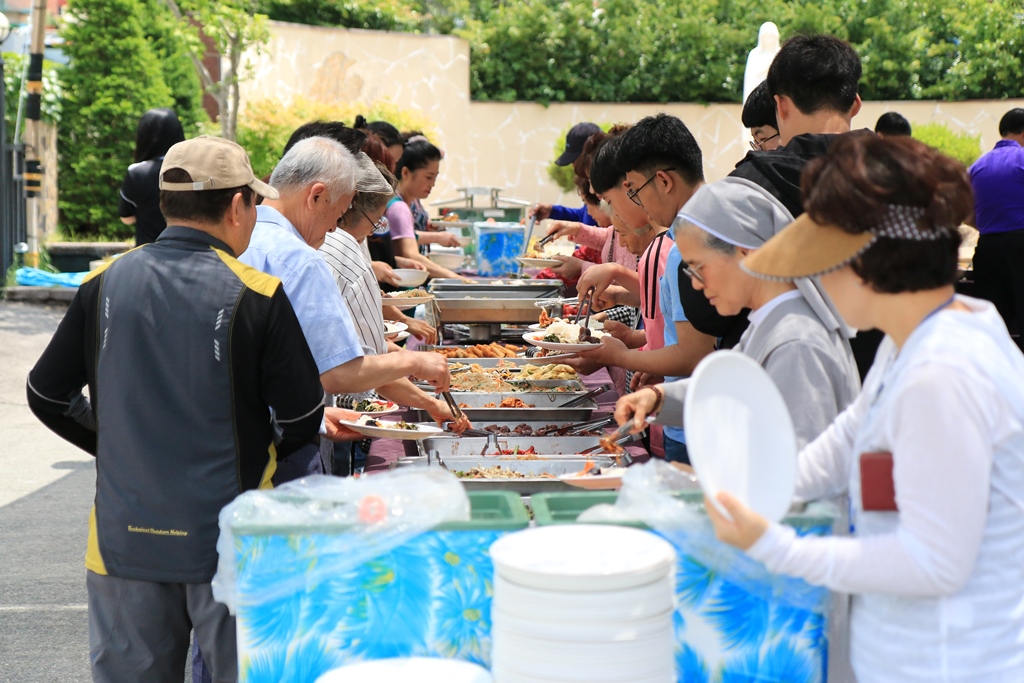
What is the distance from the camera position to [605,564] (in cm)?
126

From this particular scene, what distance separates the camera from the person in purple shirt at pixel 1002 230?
18.5ft

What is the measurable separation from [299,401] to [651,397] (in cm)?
67

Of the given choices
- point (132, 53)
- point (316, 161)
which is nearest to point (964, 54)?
point (132, 53)

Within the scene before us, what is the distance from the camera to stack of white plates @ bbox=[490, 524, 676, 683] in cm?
124

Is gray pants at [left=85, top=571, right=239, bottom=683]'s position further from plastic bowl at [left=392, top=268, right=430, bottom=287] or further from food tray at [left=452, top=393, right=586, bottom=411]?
plastic bowl at [left=392, top=268, right=430, bottom=287]

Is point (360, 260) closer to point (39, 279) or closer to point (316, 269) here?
point (316, 269)

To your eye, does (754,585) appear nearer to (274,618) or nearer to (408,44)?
(274,618)

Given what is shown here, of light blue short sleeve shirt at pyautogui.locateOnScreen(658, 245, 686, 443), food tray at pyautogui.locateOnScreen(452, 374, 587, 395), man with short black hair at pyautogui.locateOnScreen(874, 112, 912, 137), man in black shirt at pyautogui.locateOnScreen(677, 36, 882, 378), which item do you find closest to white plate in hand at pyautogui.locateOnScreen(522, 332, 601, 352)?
food tray at pyautogui.locateOnScreen(452, 374, 587, 395)

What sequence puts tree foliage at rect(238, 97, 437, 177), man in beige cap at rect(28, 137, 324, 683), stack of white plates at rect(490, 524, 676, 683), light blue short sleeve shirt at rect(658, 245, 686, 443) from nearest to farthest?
stack of white plates at rect(490, 524, 676, 683)
man in beige cap at rect(28, 137, 324, 683)
light blue short sleeve shirt at rect(658, 245, 686, 443)
tree foliage at rect(238, 97, 437, 177)

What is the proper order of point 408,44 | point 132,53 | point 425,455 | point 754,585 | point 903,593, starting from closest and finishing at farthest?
point 903,593
point 754,585
point 425,455
point 132,53
point 408,44

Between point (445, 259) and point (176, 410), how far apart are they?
15.9 ft

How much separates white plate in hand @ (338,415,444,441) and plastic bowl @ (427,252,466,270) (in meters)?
4.05

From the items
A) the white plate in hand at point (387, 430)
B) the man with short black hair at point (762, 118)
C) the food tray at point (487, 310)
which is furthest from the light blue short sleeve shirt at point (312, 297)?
the food tray at point (487, 310)

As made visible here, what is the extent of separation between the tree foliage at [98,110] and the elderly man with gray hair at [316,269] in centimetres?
1126
